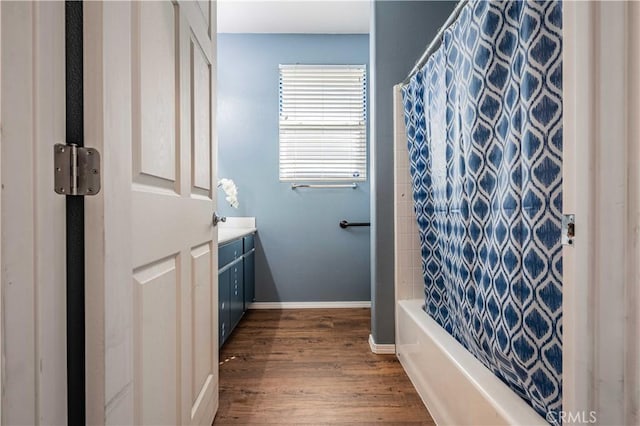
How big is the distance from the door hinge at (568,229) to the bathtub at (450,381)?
0.60 m

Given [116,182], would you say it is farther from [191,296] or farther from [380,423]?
[380,423]

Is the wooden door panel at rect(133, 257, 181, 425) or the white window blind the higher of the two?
the white window blind

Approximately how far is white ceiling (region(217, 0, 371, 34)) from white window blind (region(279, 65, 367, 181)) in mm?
344

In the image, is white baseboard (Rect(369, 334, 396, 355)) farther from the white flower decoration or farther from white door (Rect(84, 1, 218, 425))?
the white flower decoration

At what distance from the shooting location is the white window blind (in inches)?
120

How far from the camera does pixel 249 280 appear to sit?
279 cm

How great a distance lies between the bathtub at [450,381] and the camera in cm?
94

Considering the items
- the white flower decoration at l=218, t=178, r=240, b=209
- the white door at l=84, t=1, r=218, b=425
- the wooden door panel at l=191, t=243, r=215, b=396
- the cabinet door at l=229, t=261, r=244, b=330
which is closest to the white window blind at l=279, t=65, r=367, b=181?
the white flower decoration at l=218, t=178, r=240, b=209

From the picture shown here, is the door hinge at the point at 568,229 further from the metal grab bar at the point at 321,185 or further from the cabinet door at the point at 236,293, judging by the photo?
the metal grab bar at the point at 321,185

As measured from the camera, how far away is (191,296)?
1098 mm

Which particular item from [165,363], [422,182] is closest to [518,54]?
[422,182]

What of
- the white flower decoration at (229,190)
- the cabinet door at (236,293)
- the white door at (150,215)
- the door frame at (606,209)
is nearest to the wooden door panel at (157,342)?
the white door at (150,215)

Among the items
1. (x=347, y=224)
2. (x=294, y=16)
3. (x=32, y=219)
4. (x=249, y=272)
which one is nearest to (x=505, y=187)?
(x=32, y=219)

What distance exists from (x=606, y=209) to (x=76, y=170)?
848 millimetres
